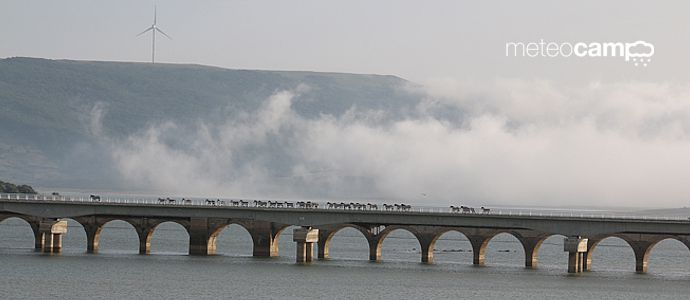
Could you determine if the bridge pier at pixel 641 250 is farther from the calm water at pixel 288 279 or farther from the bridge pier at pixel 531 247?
the bridge pier at pixel 531 247

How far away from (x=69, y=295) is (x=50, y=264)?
2498 cm

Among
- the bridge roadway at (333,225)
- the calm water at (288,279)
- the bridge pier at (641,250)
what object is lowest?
the calm water at (288,279)

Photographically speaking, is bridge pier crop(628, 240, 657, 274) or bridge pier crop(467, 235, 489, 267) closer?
bridge pier crop(628, 240, 657, 274)

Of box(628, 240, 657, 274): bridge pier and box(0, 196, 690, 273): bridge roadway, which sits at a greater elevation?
box(0, 196, 690, 273): bridge roadway

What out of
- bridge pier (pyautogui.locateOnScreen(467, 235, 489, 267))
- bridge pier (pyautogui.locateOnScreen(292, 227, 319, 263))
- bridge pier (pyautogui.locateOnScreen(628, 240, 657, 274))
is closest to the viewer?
bridge pier (pyautogui.locateOnScreen(628, 240, 657, 274))

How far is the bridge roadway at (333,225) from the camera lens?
12669cm

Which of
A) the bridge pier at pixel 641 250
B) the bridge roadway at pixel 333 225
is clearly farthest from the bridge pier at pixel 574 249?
the bridge pier at pixel 641 250

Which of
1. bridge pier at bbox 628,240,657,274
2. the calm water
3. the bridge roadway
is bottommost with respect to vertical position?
the calm water

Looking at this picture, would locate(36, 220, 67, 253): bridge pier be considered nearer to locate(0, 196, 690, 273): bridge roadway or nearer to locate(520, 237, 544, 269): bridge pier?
locate(0, 196, 690, 273): bridge roadway

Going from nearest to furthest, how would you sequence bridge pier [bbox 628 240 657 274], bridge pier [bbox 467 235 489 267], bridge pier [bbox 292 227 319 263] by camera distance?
bridge pier [bbox 628 240 657 274]
bridge pier [bbox 292 227 319 263]
bridge pier [bbox 467 235 489 267]

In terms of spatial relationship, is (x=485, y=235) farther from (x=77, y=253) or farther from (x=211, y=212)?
(x=77, y=253)

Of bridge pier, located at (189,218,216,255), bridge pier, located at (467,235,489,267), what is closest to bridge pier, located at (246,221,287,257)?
bridge pier, located at (189,218,216,255)

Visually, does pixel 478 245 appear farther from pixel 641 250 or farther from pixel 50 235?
pixel 50 235

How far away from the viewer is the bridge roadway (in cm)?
12669
